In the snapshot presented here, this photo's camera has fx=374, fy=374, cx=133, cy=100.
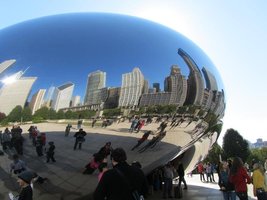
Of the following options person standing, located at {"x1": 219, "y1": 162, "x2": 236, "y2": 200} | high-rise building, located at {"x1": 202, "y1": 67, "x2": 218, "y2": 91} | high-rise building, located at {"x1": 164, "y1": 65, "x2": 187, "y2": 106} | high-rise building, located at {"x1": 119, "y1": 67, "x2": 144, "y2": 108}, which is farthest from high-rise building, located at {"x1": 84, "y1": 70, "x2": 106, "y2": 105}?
person standing, located at {"x1": 219, "y1": 162, "x2": 236, "y2": 200}

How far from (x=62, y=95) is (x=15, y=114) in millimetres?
797

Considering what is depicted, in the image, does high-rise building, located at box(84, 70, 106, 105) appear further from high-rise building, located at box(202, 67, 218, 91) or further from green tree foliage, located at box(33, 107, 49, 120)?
high-rise building, located at box(202, 67, 218, 91)

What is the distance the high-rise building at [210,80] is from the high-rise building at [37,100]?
3377 mm

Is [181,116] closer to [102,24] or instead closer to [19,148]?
[102,24]

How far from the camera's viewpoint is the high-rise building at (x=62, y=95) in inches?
223

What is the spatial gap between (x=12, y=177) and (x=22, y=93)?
1330 millimetres

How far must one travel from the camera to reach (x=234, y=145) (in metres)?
80.8

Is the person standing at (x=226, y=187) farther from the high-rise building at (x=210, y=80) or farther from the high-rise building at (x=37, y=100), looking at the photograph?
the high-rise building at (x=37, y=100)

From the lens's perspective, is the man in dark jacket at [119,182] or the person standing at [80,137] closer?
the man in dark jacket at [119,182]

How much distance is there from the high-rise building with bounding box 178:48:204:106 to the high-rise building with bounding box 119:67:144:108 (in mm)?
1107

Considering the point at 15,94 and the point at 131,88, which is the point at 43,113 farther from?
the point at 131,88

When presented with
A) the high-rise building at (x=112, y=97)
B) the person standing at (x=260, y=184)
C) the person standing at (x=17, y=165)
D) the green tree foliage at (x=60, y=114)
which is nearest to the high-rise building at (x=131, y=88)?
the high-rise building at (x=112, y=97)

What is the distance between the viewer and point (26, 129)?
582 centimetres

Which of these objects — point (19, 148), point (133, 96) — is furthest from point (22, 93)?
point (133, 96)
